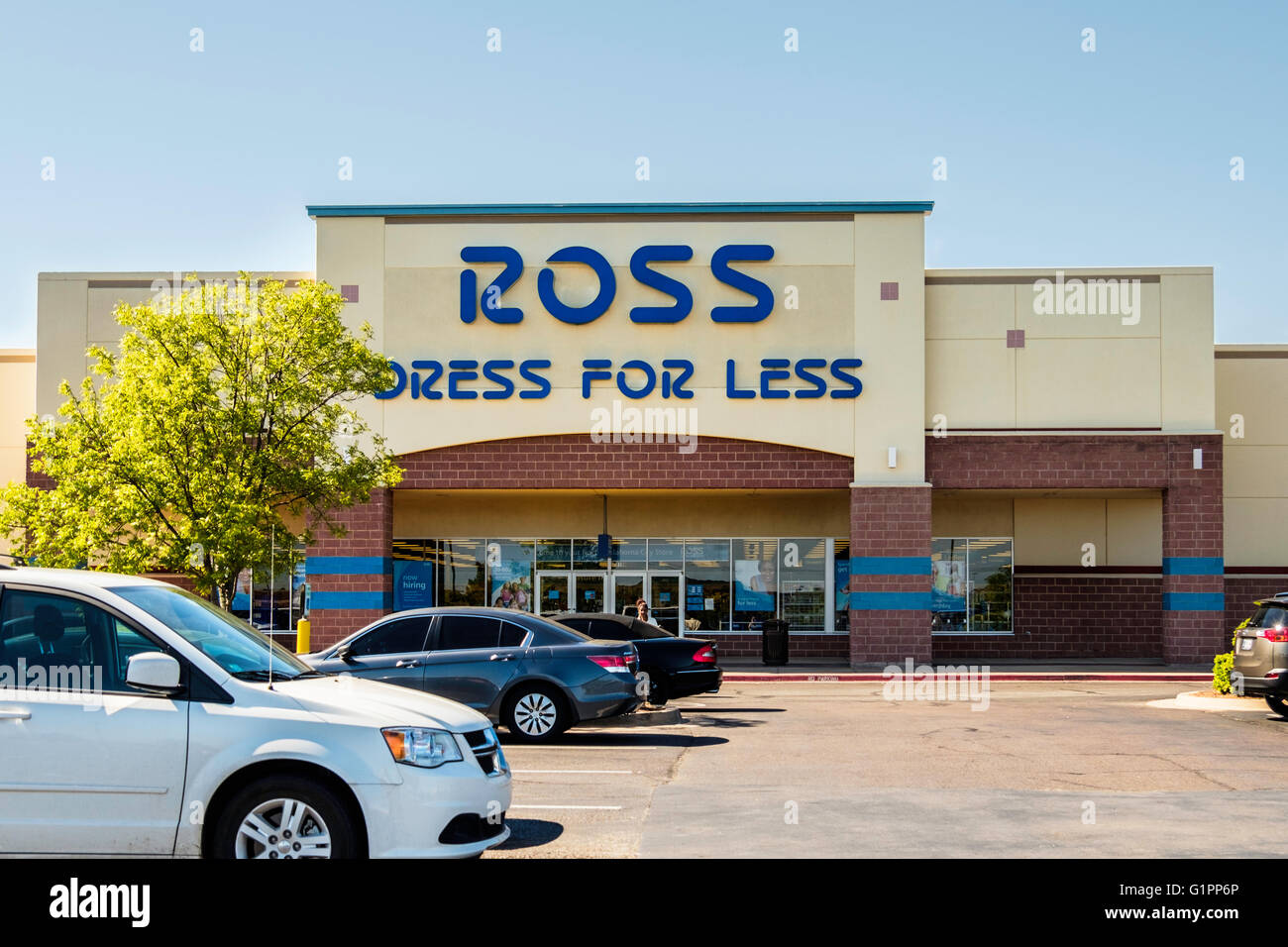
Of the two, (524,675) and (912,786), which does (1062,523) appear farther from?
(912,786)

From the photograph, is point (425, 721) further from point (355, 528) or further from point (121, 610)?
point (355, 528)

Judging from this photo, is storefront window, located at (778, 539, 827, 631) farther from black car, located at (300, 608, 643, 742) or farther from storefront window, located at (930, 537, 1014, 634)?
black car, located at (300, 608, 643, 742)

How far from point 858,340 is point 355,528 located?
11.9 m

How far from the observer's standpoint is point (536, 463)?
28484 mm

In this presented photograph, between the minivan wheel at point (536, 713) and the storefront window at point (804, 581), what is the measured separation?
1670 cm

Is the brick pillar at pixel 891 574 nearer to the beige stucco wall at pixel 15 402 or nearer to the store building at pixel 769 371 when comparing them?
the store building at pixel 769 371

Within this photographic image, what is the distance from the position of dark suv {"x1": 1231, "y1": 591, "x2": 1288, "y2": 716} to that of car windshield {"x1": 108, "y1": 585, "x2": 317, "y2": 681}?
13513 millimetres

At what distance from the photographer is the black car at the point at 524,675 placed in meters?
14.3

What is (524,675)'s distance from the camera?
14.3 m

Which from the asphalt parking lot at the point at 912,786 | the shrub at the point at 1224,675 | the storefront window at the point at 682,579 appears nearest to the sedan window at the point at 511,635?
the asphalt parking lot at the point at 912,786

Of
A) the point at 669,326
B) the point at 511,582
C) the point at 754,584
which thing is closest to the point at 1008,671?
the point at 754,584

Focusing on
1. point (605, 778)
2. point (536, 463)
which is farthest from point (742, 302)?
point (605, 778)

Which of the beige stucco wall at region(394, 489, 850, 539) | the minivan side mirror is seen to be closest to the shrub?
the beige stucco wall at region(394, 489, 850, 539)

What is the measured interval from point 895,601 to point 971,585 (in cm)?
355
